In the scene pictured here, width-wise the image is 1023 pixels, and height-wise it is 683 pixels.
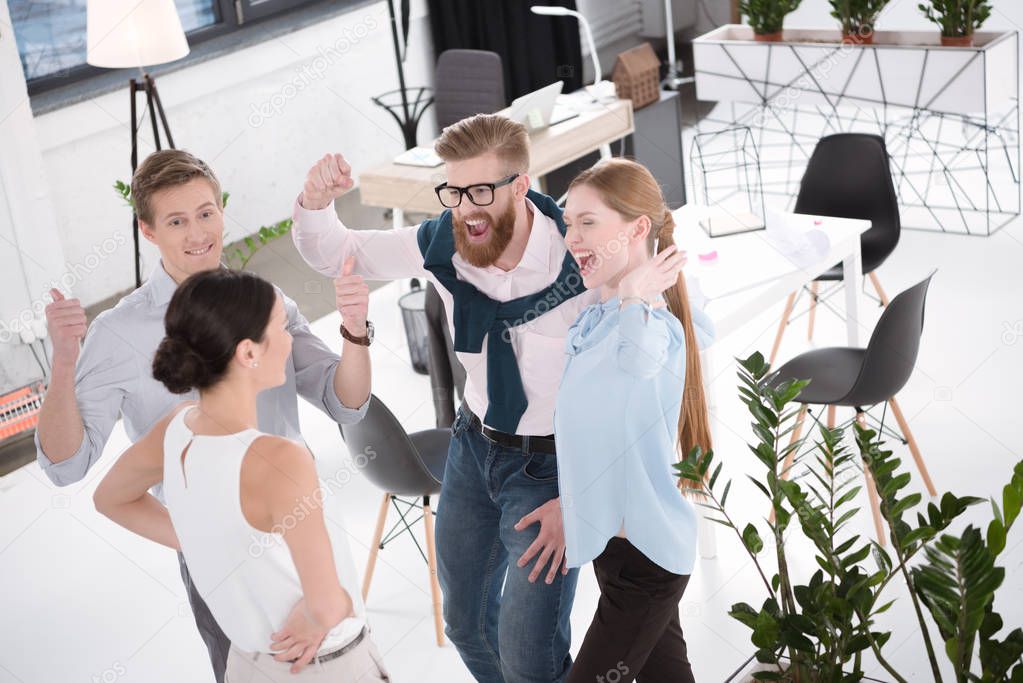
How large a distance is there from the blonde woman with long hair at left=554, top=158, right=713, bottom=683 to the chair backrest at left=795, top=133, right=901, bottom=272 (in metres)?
2.24

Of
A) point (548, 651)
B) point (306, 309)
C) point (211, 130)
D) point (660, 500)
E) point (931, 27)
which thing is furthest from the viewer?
point (931, 27)

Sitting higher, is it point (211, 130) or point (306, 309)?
point (211, 130)

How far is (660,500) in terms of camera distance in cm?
217

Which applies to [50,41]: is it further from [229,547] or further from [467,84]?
[229,547]

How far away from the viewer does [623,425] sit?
6.95ft

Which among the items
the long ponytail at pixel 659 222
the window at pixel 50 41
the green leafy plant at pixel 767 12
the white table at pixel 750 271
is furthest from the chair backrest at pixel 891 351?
the window at pixel 50 41

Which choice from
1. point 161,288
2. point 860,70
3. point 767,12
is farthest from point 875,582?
point 767,12

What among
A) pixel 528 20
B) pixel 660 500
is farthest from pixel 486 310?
pixel 528 20

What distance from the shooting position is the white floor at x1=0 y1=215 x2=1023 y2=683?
319 centimetres

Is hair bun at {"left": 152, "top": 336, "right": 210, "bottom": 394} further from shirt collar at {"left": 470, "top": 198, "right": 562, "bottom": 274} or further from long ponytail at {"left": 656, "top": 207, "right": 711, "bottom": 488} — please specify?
long ponytail at {"left": 656, "top": 207, "right": 711, "bottom": 488}

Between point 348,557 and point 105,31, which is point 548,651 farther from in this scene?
point 105,31

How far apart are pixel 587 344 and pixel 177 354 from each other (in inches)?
30.0

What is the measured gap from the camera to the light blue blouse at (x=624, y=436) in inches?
82.9

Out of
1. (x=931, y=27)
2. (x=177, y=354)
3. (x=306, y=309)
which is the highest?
(x=177, y=354)
